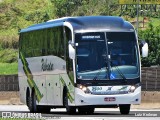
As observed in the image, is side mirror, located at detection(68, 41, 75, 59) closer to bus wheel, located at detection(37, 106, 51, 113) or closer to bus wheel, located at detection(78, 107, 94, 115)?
bus wheel, located at detection(78, 107, 94, 115)

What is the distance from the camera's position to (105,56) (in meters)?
30.2

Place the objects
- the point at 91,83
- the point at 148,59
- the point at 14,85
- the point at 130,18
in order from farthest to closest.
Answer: the point at 130,18 < the point at 148,59 < the point at 14,85 < the point at 91,83

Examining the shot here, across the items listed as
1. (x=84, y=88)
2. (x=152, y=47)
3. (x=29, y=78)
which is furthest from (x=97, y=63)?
(x=152, y=47)

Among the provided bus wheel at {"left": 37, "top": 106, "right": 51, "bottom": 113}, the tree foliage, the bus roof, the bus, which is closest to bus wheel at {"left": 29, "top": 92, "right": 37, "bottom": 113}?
bus wheel at {"left": 37, "top": 106, "right": 51, "bottom": 113}

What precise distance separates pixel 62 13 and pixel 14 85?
182 ft

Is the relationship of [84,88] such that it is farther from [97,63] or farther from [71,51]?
[71,51]

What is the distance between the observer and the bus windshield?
30.1 meters

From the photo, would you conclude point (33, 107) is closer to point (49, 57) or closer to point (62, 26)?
point (49, 57)

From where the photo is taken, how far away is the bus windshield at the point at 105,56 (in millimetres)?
30109

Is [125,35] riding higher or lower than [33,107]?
higher

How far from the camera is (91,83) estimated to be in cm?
2997

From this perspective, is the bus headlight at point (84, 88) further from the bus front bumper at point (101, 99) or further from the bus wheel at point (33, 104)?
the bus wheel at point (33, 104)

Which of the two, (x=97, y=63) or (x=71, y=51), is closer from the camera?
(x=71, y=51)

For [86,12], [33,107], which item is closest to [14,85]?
[33,107]
